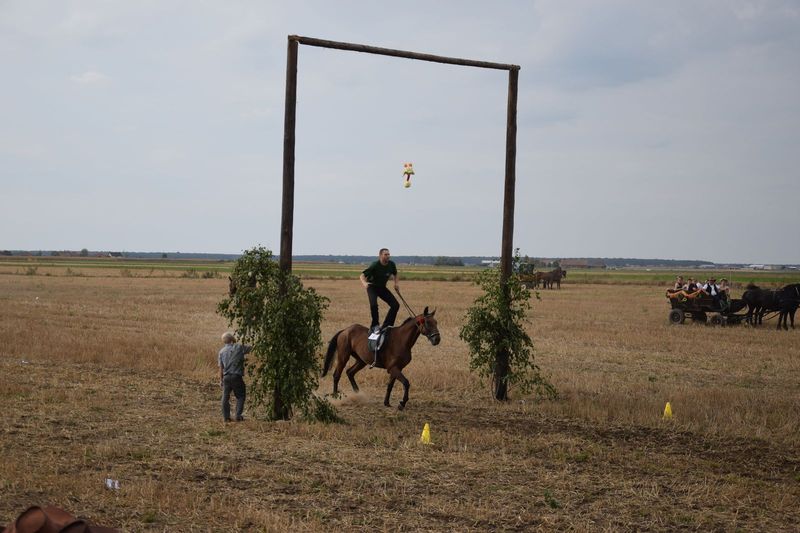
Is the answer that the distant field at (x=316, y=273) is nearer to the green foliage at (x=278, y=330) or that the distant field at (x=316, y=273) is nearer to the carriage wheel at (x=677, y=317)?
the carriage wheel at (x=677, y=317)

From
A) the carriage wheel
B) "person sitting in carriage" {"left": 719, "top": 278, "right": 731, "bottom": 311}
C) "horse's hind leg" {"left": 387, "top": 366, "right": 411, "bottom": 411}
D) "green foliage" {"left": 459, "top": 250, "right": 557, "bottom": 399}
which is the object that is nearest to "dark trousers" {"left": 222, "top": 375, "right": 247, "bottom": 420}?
"horse's hind leg" {"left": 387, "top": 366, "right": 411, "bottom": 411}

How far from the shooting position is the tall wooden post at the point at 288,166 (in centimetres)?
1211

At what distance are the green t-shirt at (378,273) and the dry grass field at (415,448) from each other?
6.74ft

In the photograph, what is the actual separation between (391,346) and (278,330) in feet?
8.04

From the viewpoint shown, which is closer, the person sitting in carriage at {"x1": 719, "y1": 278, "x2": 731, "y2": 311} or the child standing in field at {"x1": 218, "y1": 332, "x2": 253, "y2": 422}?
the child standing in field at {"x1": 218, "y1": 332, "x2": 253, "y2": 422}

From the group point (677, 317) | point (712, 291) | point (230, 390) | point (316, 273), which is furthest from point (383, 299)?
point (316, 273)

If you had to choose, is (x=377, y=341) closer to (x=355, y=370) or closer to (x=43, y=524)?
(x=355, y=370)

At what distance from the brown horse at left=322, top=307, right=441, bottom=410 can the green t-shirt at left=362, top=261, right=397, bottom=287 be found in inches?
34.2

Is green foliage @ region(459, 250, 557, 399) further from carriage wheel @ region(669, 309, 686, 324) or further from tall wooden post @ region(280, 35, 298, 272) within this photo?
carriage wheel @ region(669, 309, 686, 324)

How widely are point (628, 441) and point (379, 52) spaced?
7.03 metres

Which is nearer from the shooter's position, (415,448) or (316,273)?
(415,448)

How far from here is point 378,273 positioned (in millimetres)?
13859

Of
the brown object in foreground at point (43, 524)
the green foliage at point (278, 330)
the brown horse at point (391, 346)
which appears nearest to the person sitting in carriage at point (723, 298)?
the brown horse at point (391, 346)

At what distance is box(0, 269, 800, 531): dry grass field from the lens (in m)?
7.15
